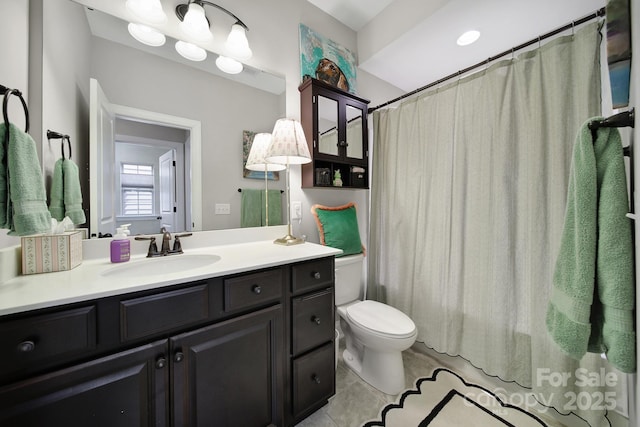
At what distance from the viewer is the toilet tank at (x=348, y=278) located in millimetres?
1682

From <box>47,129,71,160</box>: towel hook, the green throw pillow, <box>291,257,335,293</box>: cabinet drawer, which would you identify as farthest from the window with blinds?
the green throw pillow

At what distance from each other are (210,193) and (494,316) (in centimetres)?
A: 185

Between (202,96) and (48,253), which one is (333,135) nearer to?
(202,96)

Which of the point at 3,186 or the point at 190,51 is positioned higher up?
the point at 190,51

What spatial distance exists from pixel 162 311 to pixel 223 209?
75cm

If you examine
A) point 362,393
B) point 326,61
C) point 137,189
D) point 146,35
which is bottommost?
point 362,393

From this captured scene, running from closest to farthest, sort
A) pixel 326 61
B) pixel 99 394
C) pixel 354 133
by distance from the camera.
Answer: pixel 99 394, pixel 326 61, pixel 354 133

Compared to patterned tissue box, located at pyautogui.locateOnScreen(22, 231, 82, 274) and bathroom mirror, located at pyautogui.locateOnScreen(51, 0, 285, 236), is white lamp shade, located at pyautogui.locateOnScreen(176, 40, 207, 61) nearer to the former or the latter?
bathroom mirror, located at pyautogui.locateOnScreen(51, 0, 285, 236)

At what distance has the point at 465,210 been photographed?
1.48m

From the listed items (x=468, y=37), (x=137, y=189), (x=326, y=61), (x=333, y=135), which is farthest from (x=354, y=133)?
(x=137, y=189)

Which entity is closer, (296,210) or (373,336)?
(373,336)

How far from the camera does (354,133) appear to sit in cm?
197

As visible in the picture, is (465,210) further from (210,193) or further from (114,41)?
(114,41)

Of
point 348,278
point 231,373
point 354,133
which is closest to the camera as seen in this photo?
point 231,373
